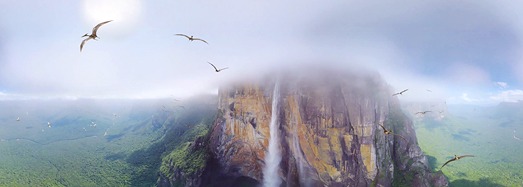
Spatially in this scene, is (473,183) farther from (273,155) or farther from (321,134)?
(273,155)

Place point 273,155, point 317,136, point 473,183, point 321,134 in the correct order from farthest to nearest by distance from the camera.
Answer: point 473,183 < point 273,155 < point 317,136 < point 321,134

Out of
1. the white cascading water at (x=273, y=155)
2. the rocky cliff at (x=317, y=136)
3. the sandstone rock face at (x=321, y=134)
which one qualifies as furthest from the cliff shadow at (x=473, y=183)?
the white cascading water at (x=273, y=155)

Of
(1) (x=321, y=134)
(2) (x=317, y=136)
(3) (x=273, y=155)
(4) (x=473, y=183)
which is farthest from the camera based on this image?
(4) (x=473, y=183)

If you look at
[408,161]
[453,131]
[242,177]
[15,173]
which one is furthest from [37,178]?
[453,131]

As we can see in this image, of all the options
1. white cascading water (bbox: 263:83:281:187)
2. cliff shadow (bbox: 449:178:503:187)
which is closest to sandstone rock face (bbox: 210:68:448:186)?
white cascading water (bbox: 263:83:281:187)

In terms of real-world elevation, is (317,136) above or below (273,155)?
above

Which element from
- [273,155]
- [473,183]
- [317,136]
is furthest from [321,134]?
[473,183]

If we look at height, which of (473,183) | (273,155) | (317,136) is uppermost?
(317,136)
